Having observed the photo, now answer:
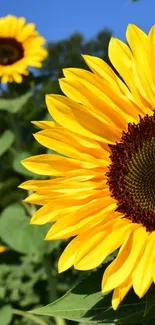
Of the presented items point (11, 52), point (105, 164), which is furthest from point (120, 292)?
point (11, 52)

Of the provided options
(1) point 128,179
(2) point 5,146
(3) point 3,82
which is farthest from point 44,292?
(1) point 128,179

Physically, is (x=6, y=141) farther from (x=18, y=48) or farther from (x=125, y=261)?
(x=125, y=261)

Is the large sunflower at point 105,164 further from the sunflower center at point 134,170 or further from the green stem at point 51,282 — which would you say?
the green stem at point 51,282

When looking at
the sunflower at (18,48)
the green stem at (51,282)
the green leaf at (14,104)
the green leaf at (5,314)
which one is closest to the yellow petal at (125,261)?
the green leaf at (5,314)

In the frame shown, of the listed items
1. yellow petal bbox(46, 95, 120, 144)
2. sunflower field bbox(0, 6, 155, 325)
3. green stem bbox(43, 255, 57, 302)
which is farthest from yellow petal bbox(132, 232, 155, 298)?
green stem bbox(43, 255, 57, 302)

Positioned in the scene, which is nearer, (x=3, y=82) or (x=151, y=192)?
(x=151, y=192)

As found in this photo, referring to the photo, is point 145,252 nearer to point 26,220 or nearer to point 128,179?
point 128,179
